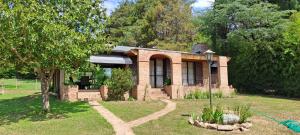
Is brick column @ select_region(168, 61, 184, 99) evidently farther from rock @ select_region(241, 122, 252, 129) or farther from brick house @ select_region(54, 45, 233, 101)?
rock @ select_region(241, 122, 252, 129)

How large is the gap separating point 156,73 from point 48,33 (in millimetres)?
13830

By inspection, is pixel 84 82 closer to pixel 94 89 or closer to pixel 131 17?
pixel 94 89

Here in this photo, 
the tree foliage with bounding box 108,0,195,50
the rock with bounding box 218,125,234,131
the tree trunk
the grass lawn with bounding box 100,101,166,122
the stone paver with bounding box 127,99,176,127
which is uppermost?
the tree foliage with bounding box 108,0,195,50

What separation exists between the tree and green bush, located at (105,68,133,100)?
544 cm

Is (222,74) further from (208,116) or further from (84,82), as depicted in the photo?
(208,116)

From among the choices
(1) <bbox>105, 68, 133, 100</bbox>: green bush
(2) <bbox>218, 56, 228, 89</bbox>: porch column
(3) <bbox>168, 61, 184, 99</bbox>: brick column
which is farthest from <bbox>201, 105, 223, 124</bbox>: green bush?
(2) <bbox>218, 56, 228, 89</bbox>: porch column

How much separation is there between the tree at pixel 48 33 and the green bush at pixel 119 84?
17.8ft

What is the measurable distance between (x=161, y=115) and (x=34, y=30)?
6.91 m

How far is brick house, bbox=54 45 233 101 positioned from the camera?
70.7 ft

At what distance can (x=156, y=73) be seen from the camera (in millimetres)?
25688

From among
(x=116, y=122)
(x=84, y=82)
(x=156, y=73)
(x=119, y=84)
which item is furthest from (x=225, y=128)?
(x=156, y=73)

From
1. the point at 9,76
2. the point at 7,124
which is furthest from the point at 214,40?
the point at 9,76

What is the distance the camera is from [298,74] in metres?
24.5

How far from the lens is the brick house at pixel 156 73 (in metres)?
21.6
